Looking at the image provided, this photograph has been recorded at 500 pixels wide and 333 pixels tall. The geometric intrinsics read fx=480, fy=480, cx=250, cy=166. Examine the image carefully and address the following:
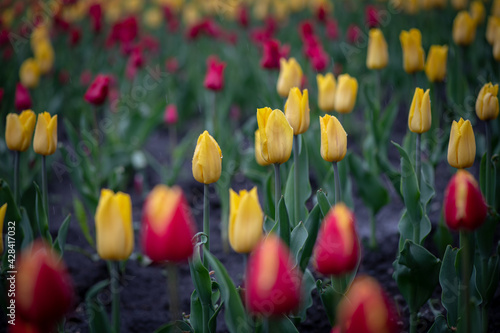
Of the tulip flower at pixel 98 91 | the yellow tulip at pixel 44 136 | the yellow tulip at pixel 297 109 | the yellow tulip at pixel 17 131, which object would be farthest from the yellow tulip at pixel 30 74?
the yellow tulip at pixel 297 109

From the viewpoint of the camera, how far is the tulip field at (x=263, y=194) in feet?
3.07

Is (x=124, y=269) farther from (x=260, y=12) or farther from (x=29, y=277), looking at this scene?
(x=260, y=12)

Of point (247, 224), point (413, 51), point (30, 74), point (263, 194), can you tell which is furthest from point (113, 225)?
point (30, 74)

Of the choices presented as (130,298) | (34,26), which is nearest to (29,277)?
(130,298)

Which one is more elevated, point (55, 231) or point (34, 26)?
point (34, 26)

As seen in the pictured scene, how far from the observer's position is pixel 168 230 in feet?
2.91

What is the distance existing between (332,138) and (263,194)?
1023 millimetres

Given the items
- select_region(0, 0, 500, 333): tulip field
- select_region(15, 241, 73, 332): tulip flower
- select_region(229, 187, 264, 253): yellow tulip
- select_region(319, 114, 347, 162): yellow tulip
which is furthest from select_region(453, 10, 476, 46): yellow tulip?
select_region(15, 241, 73, 332): tulip flower

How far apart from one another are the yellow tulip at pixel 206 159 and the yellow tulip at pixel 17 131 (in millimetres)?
750

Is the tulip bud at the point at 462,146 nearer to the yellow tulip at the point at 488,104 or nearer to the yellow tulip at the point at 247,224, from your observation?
the yellow tulip at the point at 488,104

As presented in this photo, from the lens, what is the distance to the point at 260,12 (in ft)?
19.8

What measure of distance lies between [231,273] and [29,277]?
61.8 inches

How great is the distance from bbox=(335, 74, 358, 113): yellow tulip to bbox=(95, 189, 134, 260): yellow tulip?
1245 millimetres

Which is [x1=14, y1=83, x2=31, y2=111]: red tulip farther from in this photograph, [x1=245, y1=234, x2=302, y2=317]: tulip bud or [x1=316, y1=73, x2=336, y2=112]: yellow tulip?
[x1=245, y1=234, x2=302, y2=317]: tulip bud
